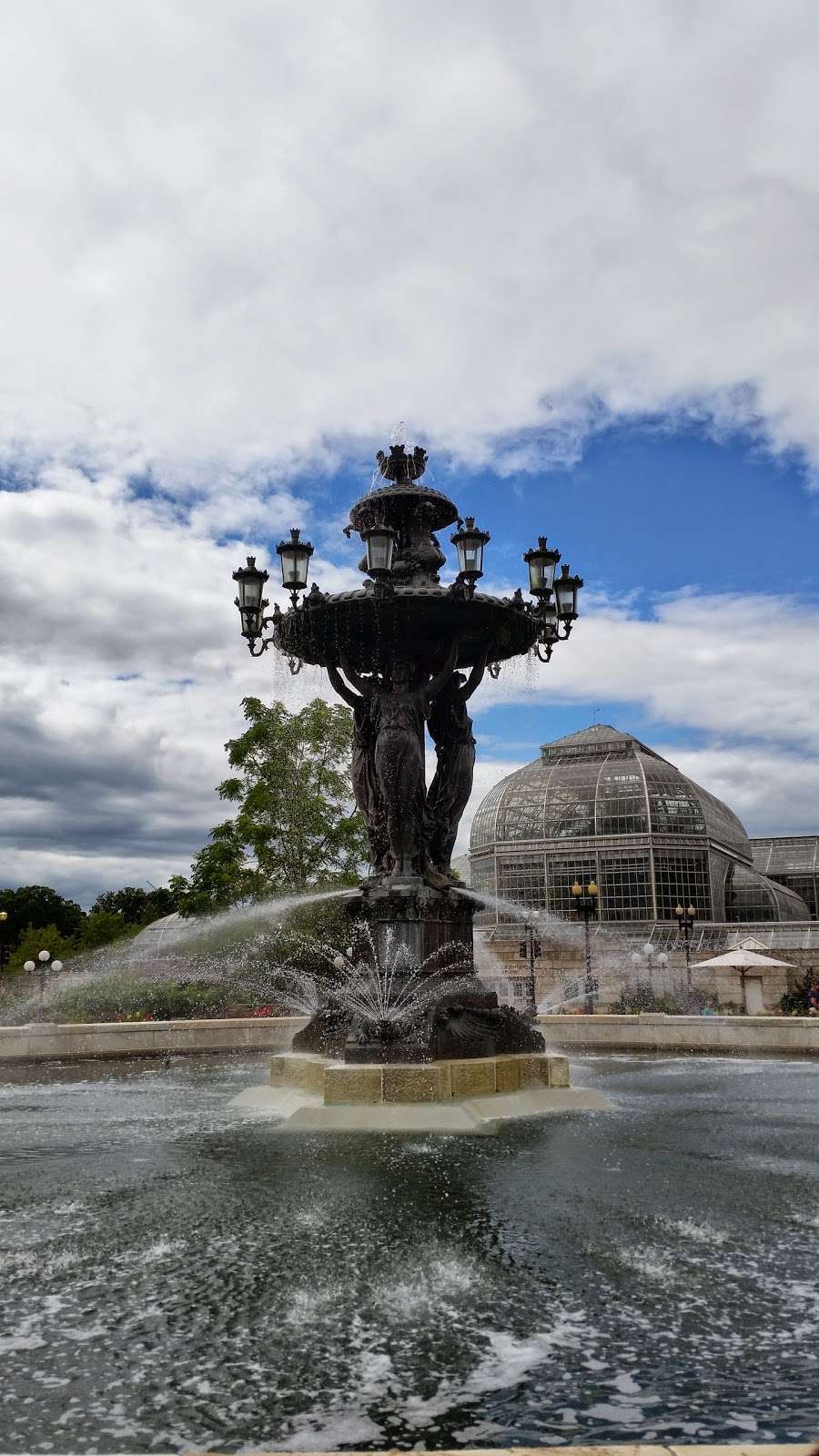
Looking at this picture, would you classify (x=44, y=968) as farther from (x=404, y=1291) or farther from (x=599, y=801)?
(x=599, y=801)

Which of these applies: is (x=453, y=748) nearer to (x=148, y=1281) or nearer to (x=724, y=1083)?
(x=724, y=1083)

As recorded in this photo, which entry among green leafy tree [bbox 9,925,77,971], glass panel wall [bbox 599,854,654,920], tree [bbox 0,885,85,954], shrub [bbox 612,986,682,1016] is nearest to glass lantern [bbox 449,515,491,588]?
shrub [bbox 612,986,682,1016]

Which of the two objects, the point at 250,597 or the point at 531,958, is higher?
the point at 250,597

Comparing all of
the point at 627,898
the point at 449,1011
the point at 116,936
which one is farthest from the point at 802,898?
the point at 449,1011

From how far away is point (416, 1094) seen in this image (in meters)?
8.71

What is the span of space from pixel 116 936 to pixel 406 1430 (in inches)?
2101

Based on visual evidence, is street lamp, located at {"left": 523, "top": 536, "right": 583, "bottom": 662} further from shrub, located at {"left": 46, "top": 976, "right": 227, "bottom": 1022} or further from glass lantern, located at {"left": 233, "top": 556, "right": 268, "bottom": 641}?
shrub, located at {"left": 46, "top": 976, "right": 227, "bottom": 1022}

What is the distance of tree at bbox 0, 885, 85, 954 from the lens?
242 feet

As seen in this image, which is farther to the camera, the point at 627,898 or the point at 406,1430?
the point at 627,898

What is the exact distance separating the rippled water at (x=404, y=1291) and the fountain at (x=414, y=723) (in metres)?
1.93

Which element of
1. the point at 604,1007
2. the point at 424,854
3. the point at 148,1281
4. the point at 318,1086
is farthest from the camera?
the point at 604,1007

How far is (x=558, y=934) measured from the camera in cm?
4606

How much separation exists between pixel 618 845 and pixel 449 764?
38.1 metres

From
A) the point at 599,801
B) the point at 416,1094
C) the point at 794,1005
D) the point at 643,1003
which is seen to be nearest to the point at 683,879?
the point at 599,801
